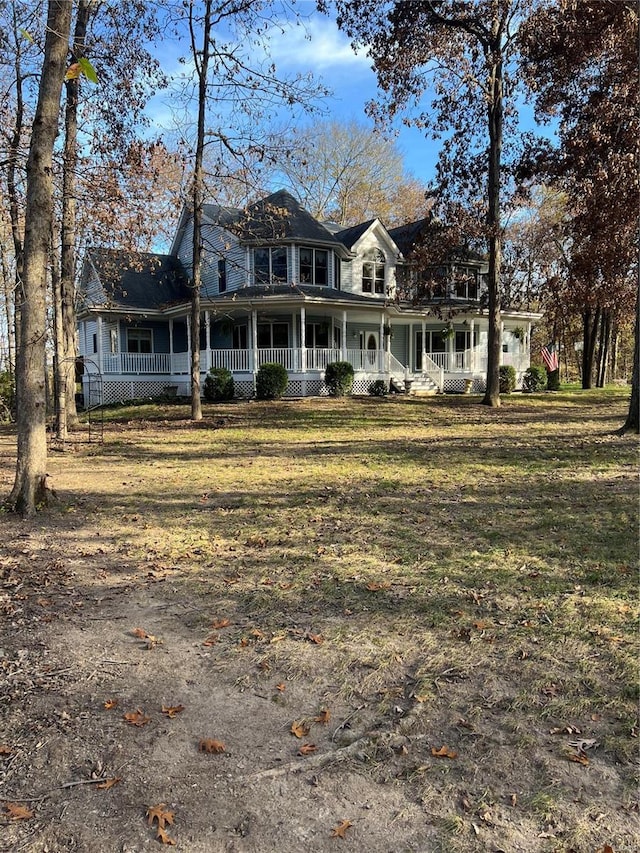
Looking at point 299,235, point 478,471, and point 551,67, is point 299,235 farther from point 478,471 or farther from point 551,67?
point 478,471

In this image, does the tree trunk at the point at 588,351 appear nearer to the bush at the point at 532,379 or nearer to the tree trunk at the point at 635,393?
the bush at the point at 532,379

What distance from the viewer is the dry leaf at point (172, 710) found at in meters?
2.88

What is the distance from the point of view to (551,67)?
1522 centimetres

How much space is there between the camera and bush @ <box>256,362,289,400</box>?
2134cm

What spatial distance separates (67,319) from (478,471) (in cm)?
1011

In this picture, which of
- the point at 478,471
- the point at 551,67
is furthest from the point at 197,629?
the point at 551,67

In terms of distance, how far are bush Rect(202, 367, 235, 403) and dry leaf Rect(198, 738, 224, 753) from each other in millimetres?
19367

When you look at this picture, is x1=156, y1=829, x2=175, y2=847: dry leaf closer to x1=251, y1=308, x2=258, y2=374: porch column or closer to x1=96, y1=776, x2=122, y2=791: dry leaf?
x1=96, y1=776, x2=122, y2=791: dry leaf

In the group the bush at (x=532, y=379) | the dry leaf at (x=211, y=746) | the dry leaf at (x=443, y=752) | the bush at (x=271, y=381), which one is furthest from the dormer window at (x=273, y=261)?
the dry leaf at (x=443, y=752)

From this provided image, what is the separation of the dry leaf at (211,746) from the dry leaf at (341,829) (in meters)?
0.67

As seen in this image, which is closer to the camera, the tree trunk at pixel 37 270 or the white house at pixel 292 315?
the tree trunk at pixel 37 270

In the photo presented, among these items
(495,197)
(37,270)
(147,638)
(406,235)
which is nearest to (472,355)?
(406,235)

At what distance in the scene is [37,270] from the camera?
645cm

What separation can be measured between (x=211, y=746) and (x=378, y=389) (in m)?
21.2
